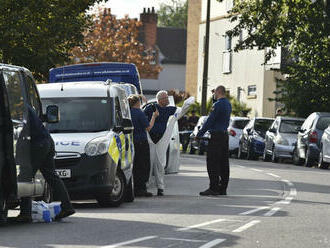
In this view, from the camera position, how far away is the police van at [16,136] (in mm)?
12586

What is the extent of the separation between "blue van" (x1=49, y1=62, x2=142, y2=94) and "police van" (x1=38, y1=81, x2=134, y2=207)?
8190 mm

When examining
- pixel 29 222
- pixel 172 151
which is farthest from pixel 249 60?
pixel 29 222

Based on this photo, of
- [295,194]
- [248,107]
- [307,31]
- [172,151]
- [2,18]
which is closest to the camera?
[295,194]

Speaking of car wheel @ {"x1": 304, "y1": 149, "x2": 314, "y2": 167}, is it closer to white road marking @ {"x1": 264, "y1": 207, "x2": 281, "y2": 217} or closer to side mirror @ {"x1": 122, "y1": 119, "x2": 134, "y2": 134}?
side mirror @ {"x1": 122, "y1": 119, "x2": 134, "y2": 134}

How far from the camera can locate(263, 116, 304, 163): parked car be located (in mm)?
37031

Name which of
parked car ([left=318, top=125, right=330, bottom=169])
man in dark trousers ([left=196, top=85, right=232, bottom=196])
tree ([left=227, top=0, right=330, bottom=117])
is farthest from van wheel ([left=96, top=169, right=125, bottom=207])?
tree ([left=227, top=0, right=330, bottom=117])

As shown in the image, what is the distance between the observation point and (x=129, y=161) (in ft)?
57.3

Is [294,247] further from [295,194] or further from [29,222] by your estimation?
[295,194]

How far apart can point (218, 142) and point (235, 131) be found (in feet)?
78.2

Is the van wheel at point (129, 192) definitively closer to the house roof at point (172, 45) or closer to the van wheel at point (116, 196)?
the van wheel at point (116, 196)

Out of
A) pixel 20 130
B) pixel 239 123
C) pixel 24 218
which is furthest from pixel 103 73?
pixel 239 123

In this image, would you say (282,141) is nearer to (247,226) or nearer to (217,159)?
(217,159)

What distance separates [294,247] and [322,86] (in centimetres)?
2872

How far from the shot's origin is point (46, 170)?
1360 centimetres
